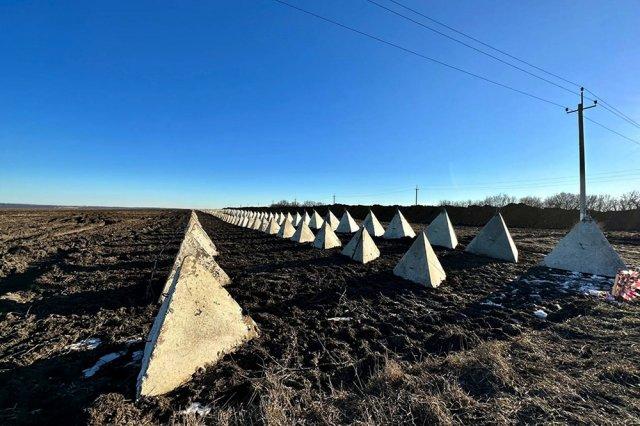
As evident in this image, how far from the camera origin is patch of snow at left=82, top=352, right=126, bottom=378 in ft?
11.8

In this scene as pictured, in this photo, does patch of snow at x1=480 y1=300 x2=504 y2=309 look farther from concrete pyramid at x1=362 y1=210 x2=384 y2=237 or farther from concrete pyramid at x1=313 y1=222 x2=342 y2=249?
concrete pyramid at x1=362 y1=210 x2=384 y2=237

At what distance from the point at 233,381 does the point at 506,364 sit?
3.26 meters

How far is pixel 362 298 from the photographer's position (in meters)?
6.68

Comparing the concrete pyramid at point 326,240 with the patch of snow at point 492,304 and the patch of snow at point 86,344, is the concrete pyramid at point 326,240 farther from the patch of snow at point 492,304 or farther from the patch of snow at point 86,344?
the patch of snow at point 86,344

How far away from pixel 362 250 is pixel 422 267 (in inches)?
120

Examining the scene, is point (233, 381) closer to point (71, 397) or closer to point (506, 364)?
point (71, 397)

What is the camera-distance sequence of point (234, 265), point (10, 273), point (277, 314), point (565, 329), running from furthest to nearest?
point (234, 265) → point (10, 273) → point (277, 314) → point (565, 329)

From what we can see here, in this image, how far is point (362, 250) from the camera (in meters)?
10.6

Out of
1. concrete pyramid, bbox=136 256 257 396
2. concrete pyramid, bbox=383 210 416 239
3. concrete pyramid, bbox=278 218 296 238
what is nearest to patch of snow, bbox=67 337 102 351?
concrete pyramid, bbox=136 256 257 396

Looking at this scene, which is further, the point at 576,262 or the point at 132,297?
the point at 576,262

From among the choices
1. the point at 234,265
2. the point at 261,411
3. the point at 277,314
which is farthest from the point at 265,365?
the point at 234,265

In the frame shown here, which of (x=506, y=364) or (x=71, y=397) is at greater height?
(x=506, y=364)

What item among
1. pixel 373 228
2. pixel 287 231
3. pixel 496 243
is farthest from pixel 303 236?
pixel 496 243

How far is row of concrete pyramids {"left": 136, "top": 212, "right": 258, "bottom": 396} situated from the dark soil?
0.16 metres
